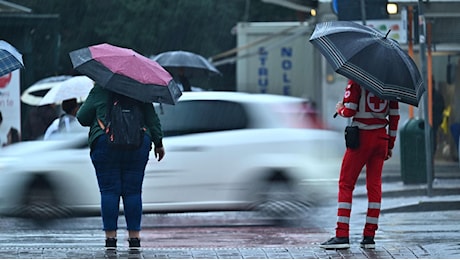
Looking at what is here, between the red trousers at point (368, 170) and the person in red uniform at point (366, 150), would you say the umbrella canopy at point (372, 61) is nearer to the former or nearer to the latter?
the person in red uniform at point (366, 150)

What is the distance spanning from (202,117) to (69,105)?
1.99 meters

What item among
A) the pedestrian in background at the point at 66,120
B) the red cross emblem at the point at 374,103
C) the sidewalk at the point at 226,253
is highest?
the red cross emblem at the point at 374,103

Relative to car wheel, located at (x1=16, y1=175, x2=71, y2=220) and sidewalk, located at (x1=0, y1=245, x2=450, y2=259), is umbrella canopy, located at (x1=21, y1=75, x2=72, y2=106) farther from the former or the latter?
sidewalk, located at (x1=0, y1=245, x2=450, y2=259)

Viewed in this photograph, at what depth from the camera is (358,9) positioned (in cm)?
1977

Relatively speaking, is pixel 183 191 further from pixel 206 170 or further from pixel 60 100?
pixel 60 100

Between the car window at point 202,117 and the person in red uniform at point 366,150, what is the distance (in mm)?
3842

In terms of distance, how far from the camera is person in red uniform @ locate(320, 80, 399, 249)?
33.6ft

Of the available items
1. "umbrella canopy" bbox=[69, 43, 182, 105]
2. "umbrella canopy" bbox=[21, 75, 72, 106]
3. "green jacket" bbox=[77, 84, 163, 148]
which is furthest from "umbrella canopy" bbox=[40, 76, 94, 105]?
"umbrella canopy" bbox=[21, 75, 72, 106]

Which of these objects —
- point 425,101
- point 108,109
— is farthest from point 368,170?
point 425,101

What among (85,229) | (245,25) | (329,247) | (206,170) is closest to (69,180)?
(85,229)

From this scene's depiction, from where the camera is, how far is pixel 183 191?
13812 mm

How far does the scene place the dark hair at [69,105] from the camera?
1516 centimetres

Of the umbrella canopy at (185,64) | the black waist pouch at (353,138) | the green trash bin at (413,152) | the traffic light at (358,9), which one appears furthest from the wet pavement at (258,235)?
the umbrella canopy at (185,64)

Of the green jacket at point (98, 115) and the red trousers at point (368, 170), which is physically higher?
the green jacket at point (98, 115)
